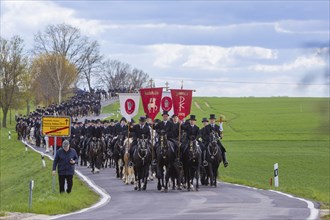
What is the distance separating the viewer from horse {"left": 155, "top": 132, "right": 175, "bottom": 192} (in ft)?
74.6

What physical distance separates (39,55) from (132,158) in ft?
305

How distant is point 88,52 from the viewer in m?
118

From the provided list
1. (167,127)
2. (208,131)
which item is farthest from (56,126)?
(208,131)

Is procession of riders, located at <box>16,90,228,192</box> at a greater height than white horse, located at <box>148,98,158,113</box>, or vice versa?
white horse, located at <box>148,98,158,113</box>

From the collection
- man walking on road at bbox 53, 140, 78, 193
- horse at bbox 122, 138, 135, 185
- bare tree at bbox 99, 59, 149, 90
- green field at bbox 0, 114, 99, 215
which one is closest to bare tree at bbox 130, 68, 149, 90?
bare tree at bbox 99, 59, 149, 90

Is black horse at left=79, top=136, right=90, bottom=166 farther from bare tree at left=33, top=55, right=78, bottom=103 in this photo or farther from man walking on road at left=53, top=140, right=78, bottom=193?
bare tree at left=33, top=55, right=78, bottom=103

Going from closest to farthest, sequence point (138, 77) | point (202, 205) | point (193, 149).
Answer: point (202, 205)
point (193, 149)
point (138, 77)

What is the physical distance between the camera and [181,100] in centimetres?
2670

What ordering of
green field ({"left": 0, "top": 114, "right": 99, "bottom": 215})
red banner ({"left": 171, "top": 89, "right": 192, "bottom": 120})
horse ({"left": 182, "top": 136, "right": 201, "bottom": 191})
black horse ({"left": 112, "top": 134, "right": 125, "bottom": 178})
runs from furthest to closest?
black horse ({"left": 112, "top": 134, "right": 125, "bottom": 178})
red banner ({"left": 171, "top": 89, "right": 192, "bottom": 120})
horse ({"left": 182, "top": 136, "right": 201, "bottom": 191})
green field ({"left": 0, "top": 114, "right": 99, "bottom": 215})

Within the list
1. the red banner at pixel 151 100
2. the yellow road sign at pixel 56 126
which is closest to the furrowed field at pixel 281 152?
the red banner at pixel 151 100

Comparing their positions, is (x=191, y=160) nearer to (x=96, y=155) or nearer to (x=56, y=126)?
(x=56, y=126)

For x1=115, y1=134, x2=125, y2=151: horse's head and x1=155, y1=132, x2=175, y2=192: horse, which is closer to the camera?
x1=155, y1=132, x2=175, y2=192: horse

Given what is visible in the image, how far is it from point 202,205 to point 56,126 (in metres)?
8.66

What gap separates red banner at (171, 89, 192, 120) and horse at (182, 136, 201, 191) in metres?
3.02
